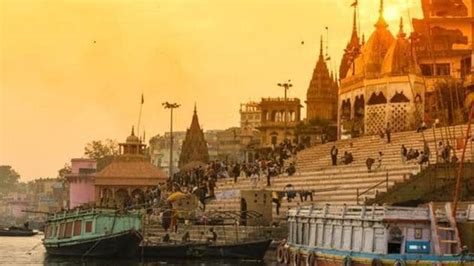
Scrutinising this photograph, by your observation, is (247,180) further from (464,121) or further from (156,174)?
(156,174)

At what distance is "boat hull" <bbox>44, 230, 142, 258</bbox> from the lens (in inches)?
1565

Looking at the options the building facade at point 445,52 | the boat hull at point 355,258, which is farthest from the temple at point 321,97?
the boat hull at point 355,258

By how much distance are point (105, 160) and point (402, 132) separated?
5091 centimetres

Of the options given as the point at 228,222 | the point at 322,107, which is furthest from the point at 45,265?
the point at 322,107

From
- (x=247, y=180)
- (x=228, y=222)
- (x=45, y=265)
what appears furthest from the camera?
(x=247, y=180)

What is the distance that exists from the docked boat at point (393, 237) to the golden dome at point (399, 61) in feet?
88.5

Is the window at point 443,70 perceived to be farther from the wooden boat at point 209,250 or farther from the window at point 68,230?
the window at point 68,230

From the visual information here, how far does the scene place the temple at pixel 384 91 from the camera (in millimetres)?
50562

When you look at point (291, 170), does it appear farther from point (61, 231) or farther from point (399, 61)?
point (61, 231)

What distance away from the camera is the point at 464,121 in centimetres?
4547

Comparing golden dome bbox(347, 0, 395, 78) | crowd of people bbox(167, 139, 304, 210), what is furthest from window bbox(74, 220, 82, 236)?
golden dome bbox(347, 0, 395, 78)

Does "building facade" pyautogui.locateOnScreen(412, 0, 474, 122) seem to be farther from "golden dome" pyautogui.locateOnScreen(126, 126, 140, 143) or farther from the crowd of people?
"golden dome" pyautogui.locateOnScreen(126, 126, 140, 143)

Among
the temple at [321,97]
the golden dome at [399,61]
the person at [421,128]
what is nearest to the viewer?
the person at [421,128]

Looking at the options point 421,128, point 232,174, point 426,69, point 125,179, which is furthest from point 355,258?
point 125,179
